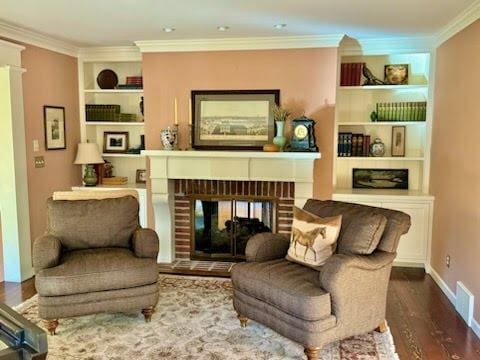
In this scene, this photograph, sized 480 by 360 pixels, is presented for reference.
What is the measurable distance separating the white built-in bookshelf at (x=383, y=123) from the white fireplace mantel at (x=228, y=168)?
0.53 m

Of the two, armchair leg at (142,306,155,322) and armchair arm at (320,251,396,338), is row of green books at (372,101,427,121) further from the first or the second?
armchair leg at (142,306,155,322)

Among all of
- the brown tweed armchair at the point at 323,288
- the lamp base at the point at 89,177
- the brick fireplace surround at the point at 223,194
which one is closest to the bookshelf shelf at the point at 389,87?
the brick fireplace surround at the point at 223,194

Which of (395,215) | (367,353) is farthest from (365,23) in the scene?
(367,353)

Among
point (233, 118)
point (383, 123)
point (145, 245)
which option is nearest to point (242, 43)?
point (233, 118)

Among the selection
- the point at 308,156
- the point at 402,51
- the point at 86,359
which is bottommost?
the point at 86,359

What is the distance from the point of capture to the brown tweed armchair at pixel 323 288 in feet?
8.95

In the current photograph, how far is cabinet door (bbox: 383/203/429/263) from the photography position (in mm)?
4625

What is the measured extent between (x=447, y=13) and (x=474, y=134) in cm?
102

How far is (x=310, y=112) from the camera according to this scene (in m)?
4.69

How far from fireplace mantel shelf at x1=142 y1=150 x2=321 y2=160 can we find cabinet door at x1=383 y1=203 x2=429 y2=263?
1.00 meters

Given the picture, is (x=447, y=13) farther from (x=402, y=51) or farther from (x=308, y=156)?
(x=308, y=156)

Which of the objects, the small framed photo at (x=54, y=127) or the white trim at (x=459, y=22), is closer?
the white trim at (x=459, y=22)

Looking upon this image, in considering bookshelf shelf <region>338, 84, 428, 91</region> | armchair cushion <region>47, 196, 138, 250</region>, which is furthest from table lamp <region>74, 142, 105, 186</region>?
bookshelf shelf <region>338, 84, 428, 91</region>

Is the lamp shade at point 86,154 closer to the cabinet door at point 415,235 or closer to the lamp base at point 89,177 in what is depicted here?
the lamp base at point 89,177
